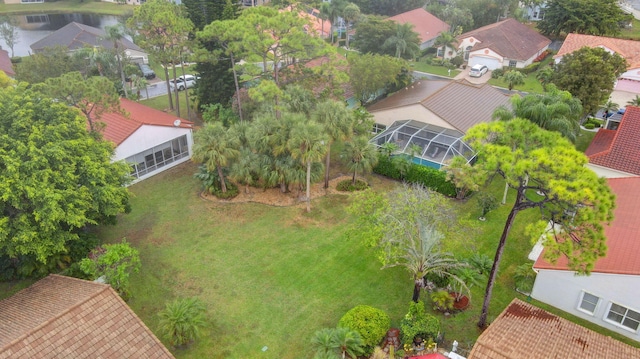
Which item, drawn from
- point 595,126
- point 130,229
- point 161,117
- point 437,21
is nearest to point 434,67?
point 437,21

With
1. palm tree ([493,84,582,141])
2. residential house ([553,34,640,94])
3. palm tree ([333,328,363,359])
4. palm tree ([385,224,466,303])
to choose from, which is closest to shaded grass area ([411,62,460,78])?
residential house ([553,34,640,94])

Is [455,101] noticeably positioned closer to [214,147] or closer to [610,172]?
[610,172]

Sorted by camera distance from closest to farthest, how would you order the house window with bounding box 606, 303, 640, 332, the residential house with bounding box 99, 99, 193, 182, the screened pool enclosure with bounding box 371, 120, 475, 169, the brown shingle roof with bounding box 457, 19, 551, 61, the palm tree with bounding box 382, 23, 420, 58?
the house window with bounding box 606, 303, 640, 332 < the residential house with bounding box 99, 99, 193, 182 < the screened pool enclosure with bounding box 371, 120, 475, 169 < the palm tree with bounding box 382, 23, 420, 58 < the brown shingle roof with bounding box 457, 19, 551, 61

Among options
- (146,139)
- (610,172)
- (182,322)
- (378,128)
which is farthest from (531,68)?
(182,322)

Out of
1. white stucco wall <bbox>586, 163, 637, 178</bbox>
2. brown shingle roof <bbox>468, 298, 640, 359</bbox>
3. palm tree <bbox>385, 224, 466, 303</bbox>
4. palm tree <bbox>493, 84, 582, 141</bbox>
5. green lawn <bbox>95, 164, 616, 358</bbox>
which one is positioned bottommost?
green lawn <bbox>95, 164, 616, 358</bbox>

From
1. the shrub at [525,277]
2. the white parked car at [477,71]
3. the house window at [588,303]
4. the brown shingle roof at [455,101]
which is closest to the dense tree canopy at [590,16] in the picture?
the white parked car at [477,71]

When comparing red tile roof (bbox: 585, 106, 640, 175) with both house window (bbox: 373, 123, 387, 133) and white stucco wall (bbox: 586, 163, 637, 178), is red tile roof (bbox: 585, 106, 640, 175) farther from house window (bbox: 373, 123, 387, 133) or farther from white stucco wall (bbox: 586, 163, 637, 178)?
house window (bbox: 373, 123, 387, 133)

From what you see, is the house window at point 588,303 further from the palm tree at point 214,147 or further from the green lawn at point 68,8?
the green lawn at point 68,8
